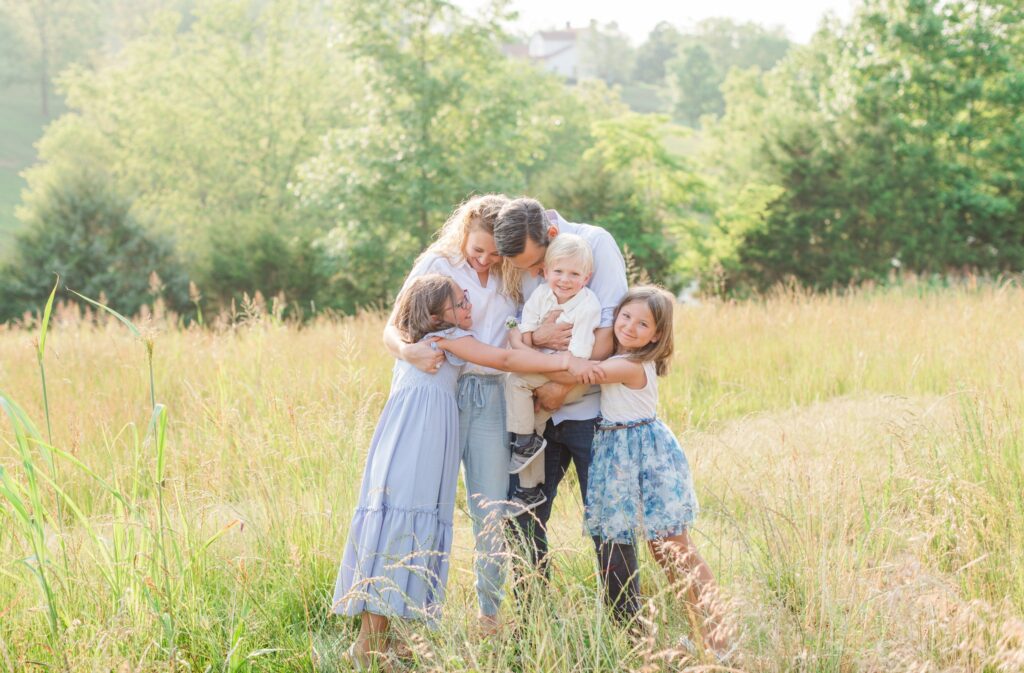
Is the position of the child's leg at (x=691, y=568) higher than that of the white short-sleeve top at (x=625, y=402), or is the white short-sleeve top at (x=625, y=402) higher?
the white short-sleeve top at (x=625, y=402)

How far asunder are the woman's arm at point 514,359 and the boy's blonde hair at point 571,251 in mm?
321

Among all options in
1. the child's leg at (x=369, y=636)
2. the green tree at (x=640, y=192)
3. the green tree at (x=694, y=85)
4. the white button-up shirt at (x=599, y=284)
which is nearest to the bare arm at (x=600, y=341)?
the white button-up shirt at (x=599, y=284)

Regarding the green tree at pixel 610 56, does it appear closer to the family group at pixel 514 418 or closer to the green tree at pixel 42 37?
the green tree at pixel 42 37

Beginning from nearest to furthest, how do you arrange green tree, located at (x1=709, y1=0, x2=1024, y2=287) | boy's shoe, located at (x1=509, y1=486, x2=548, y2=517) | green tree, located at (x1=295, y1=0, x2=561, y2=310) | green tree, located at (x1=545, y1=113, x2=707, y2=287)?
boy's shoe, located at (x1=509, y1=486, x2=548, y2=517) → green tree, located at (x1=295, y1=0, x2=561, y2=310) → green tree, located at (x1=709, y1=0, x2=1024, y2=287) → green tree, located at (x1=545, y1=113, x2=707, y2=287)

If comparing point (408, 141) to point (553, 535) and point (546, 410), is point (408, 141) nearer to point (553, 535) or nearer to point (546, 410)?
point (553, 535)

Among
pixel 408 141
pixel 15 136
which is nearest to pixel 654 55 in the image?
pixel 15 136

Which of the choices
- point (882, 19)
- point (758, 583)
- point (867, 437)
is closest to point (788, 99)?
point (882, 19)

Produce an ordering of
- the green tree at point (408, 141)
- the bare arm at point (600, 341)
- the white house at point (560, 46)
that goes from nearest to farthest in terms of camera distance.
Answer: the bare arm at point (600, 341) < the green tree at point (408, 141) < the white house at point (560, 46)

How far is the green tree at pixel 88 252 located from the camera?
1825 cm

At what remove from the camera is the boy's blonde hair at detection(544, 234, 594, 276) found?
3.02 meters

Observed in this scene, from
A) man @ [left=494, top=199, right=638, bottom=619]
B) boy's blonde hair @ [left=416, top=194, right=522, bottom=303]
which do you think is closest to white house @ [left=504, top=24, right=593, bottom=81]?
boy's blonde hair @ [left=416, top=194, right=522, bottom=303]

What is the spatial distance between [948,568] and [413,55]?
17.1 m

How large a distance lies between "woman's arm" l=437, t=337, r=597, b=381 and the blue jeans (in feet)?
0.95

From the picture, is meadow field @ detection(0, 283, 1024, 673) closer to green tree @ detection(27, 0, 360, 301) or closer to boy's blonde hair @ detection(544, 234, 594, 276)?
boy's blonde hair @ detection(544, 234, 594, 276)
